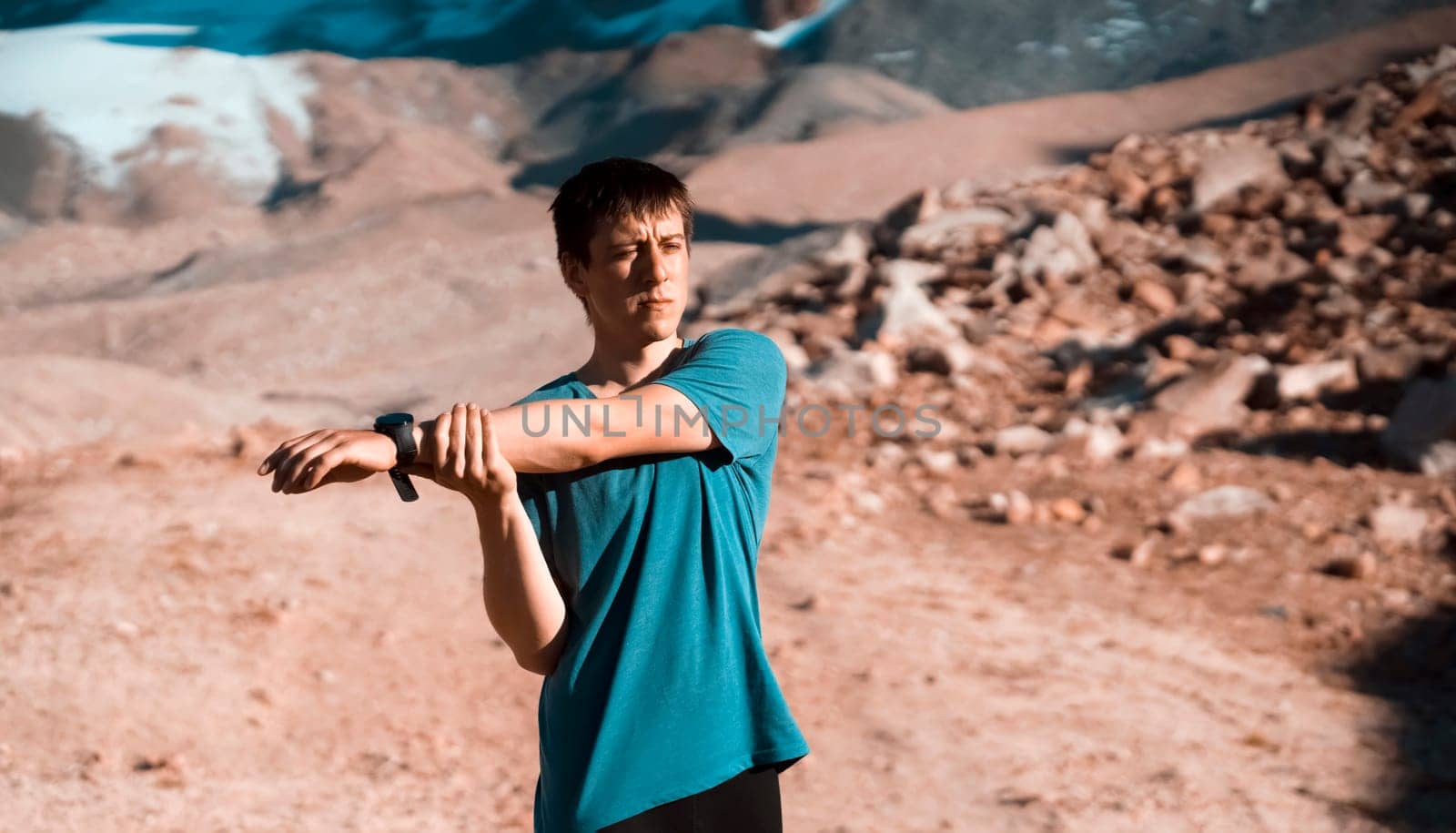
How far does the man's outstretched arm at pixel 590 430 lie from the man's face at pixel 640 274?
11 cm

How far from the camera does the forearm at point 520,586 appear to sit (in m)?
1.31

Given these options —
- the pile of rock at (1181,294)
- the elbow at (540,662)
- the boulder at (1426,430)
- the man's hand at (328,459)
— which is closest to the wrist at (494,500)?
the man's hand at (328,459)

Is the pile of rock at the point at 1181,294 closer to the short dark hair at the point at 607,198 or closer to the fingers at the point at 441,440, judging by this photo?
the short dark hair at the point at 607,198

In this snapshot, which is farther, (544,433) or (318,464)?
(544,433)

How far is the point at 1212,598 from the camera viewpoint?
4.82 m

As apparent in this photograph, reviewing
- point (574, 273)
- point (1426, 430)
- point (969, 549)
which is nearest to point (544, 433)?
point (574, 273)

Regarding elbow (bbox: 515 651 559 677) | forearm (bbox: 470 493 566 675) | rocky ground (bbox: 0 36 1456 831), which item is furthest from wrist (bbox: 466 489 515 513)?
rocky ground (bbox: 0 36 1456 831)

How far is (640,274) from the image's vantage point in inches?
55.4

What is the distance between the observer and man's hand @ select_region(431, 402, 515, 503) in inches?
47.8

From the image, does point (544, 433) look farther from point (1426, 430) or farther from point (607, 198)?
→ point (1426, 430)

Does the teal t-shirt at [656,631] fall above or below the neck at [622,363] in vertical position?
below

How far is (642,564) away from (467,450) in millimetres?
256

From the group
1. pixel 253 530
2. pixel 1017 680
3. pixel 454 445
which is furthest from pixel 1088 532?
pixel 454 445

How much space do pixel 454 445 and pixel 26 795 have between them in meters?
2.64
